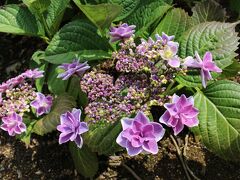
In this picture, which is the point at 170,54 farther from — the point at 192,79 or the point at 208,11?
the point at 208,11

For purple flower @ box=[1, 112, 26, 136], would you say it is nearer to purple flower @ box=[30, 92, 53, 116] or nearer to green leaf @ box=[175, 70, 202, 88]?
purple flower @ box=[30, 92, 53, 116]

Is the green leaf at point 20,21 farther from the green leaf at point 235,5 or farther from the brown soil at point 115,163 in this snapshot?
the green leaf at point 235,5

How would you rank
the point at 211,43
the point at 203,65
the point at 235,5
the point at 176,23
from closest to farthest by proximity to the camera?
the point at 203,65 → the point at 211,43 → the point at 176,23 → the point at 235,5

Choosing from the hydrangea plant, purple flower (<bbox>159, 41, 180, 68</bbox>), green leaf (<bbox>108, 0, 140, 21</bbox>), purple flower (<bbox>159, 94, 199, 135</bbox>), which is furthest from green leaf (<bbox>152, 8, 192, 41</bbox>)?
purple flower (<bbox>159, 94, 199, 135</bbox>)

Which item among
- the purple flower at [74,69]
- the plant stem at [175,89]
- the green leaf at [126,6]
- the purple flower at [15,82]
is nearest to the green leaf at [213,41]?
the plant stem at [175,89]

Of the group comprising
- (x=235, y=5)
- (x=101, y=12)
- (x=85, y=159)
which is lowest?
(x=85, y=159)

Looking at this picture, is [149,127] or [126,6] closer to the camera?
[149,127]

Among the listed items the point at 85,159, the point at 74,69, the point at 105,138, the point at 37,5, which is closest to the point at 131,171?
the point at 85,159
